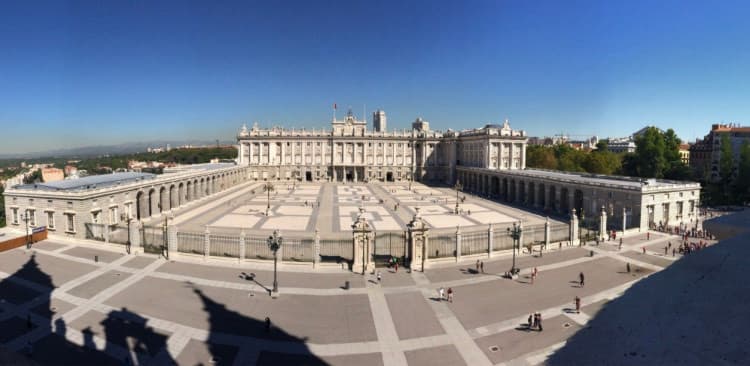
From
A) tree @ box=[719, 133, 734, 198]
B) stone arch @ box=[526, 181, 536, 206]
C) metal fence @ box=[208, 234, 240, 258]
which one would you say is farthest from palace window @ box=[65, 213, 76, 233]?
tree @ box=[719, 133, 734, 198]

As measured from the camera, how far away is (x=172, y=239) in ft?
85.9

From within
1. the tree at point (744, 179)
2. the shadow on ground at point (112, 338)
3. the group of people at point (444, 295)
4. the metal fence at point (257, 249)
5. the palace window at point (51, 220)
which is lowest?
the shadow on ground at point (112, 338)

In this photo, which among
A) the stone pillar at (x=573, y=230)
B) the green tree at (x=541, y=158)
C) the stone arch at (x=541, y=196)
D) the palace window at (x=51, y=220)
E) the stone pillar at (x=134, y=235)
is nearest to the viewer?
the stone pillar at (x=134, y=235)

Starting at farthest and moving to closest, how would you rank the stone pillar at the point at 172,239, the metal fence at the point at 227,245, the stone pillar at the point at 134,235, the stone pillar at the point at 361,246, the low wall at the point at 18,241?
the low wall at the point at 18,241 < the stone pillar at the point at 134,235 < the stone pillar at the point at 172,239 < the metal fence at the point at 227,245 < the stone pillar at the point at 361,246

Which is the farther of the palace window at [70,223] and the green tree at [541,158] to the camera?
the green tree at [541,158]

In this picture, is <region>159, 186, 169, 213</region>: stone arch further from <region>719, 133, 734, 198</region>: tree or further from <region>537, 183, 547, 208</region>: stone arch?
<region>719, 133, 734, 198</region>: tree

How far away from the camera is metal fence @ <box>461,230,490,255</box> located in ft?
88.8

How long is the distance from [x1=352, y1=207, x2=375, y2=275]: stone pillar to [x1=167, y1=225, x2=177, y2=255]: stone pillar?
1241 cm

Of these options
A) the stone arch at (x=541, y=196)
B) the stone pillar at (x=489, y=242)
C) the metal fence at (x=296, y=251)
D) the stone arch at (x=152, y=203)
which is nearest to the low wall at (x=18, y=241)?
the stone arch at (x=152, y=203)

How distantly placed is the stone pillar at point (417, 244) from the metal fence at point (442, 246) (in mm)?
1871

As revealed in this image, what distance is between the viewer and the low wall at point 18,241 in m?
27.3

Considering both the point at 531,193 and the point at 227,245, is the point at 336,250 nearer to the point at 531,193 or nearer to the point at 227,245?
the point at 227,245

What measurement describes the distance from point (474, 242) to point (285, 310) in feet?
48.2

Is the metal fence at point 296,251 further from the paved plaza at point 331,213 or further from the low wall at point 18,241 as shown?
the low wall at point 18,241
